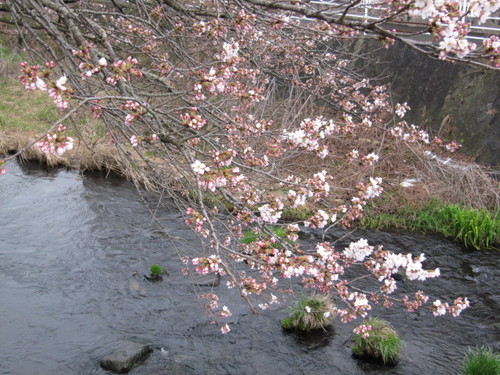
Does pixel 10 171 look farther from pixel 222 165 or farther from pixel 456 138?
pixel 456 138

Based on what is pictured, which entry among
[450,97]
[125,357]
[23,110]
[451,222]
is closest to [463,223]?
[451,222]

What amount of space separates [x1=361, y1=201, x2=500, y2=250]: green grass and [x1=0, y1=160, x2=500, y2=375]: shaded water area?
342 millimetres

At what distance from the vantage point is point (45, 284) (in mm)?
6453

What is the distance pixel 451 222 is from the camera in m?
8.88

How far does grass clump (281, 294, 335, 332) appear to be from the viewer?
580 cm

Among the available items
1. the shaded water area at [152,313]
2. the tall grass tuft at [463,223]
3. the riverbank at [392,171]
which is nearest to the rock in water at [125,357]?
the shaded water area at [152,313]

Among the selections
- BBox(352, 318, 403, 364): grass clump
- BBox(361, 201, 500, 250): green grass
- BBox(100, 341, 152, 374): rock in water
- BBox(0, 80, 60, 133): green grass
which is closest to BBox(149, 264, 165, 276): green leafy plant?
BBox(100, 341, 152, 374): rock in water

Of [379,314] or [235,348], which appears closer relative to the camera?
[235,348]

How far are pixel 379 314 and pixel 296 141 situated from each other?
3.51m

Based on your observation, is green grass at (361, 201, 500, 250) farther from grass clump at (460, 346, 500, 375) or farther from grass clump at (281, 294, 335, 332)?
grass clump at (460, 346, 500, 375)

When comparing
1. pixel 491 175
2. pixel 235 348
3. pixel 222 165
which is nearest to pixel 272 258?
pixel 222 165

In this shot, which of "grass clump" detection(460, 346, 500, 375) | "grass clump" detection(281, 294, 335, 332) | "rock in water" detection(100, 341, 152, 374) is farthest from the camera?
"grass clump" detection(281, 294, 335, 332)

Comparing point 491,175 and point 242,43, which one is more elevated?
point 242,43

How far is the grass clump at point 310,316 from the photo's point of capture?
580 centimetres
